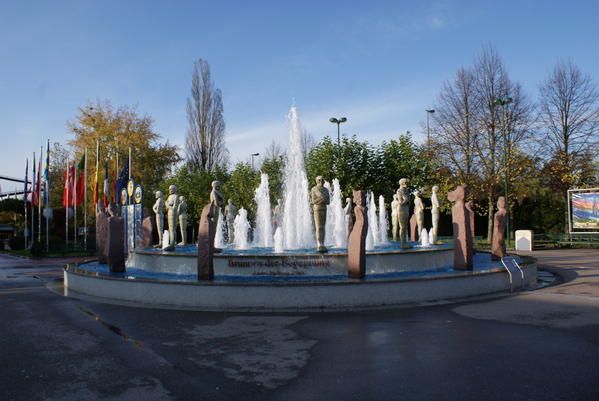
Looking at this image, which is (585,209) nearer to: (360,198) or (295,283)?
(360,198)

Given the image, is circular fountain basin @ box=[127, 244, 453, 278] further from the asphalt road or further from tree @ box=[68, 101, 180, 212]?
tree @ box=[68, 101, 180, 212]

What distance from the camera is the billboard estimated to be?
27.3m

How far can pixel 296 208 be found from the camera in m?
19.6

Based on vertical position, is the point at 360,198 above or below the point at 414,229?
above

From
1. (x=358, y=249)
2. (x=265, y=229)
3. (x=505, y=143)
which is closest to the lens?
(x=358, y=249)

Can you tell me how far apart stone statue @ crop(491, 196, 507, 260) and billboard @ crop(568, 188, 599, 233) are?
16.2m

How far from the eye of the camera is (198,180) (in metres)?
40.0

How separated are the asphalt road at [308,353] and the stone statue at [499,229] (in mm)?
4286

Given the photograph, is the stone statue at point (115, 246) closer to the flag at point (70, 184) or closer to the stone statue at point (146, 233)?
the stone statue at point (146, 233)

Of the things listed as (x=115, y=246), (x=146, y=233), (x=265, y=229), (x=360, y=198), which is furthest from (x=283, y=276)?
(x=146, y=233)

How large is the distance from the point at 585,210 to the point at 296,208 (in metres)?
18.9

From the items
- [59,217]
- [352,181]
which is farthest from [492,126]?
[59,217]

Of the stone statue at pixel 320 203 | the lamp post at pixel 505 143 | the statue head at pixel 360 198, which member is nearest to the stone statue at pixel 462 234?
the statue head at pixel 360 198

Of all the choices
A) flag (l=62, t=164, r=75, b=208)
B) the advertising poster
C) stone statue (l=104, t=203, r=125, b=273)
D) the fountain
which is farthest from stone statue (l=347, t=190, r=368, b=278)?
flag (l=62, t=164, r=75, b=208)
